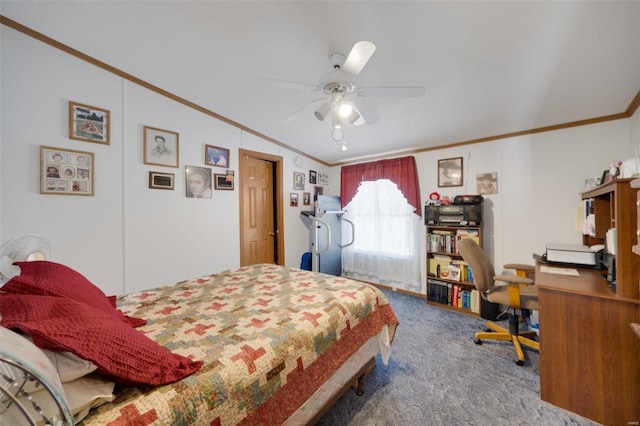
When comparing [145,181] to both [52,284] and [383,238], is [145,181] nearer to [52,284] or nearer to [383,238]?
[52,284]

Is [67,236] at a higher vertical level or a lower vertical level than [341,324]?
higher

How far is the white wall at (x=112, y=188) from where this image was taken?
5.78 feet

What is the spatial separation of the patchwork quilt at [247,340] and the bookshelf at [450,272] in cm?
171

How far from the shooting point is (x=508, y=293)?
2.08 metres

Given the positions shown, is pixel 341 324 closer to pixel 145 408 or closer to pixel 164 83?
pixel 145 408

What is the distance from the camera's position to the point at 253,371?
100cm

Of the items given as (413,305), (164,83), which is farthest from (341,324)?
(164,83)

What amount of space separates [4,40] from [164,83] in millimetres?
964

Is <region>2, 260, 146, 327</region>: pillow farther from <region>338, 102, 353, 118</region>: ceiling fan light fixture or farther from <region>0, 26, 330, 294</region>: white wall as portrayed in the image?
<region>338, 102, 353, 118</region>: ceiling fan light fixture

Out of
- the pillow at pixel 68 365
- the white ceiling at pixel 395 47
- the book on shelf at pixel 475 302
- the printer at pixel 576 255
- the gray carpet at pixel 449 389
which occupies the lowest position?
the gray carpet at pixel 449 389

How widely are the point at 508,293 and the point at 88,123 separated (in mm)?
3897

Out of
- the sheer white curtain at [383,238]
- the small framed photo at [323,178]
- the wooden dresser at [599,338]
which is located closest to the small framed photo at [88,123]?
the small framed photo at [323,178]

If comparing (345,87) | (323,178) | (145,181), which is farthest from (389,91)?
(323,178)

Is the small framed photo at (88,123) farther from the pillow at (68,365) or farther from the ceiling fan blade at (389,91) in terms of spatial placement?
the ceiling fan blade at (389,91)
